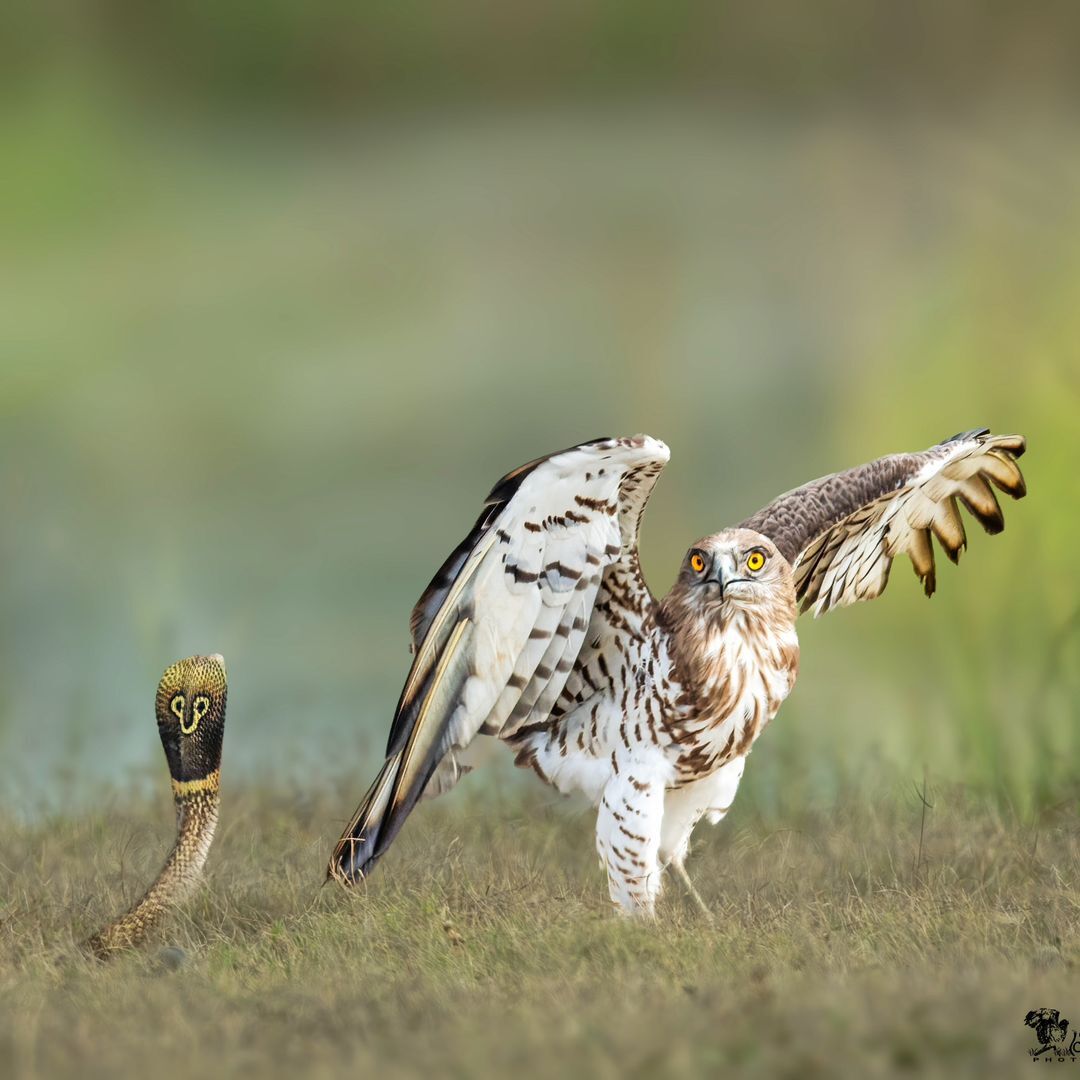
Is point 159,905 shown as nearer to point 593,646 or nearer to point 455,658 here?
point 455,658

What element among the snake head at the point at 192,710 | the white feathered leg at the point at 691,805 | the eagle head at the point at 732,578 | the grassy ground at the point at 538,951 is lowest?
the grassy ground at the point at 538,951

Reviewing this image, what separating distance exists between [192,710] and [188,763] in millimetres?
258

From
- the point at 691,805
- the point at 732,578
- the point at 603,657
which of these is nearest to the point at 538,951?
the point at 691,805

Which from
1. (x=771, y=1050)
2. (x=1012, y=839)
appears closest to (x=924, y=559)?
(x=1012, y=839)

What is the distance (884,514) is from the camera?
692 cm

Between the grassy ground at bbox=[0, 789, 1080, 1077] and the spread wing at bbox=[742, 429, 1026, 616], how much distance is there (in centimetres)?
134

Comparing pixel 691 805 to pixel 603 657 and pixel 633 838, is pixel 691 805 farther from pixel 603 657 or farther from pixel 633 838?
pixel 603 657

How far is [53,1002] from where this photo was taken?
4.92m

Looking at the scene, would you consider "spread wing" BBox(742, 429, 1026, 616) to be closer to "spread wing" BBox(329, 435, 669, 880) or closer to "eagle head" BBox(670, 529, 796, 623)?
"eagle head" BBox(670, 529, 796, 623)

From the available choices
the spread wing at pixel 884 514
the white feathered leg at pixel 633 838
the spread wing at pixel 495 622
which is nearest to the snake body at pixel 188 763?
the spread wing at pixel 495 622

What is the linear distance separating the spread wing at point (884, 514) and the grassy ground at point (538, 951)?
4.38 ft

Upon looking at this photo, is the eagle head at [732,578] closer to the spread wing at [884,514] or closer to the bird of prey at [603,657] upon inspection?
the bird of prey at [603,657]

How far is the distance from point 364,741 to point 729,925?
13.6 feet

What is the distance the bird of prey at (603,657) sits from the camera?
5.81 meters
